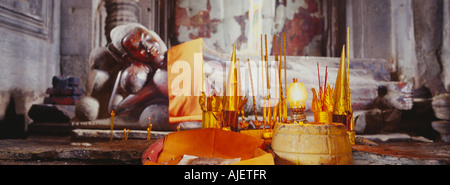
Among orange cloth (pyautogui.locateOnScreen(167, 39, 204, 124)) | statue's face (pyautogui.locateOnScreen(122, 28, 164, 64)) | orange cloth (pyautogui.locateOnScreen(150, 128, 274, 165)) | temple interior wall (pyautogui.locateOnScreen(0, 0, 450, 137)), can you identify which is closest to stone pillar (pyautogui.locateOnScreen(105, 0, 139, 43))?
temple interior wall (pyautogui.locateOnScreen(0, 0, 450, 137))

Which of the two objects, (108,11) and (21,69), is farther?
(108,11)

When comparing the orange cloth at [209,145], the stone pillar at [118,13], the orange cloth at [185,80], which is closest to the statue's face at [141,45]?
the orange cloth at [185,80]

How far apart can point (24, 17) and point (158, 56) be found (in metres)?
2.39

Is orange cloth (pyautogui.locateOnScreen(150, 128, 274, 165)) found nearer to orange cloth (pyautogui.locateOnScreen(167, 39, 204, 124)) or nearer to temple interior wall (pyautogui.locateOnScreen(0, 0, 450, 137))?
orange cloth (pyautogui.locateOnScreen(167, 39, 204, 124))

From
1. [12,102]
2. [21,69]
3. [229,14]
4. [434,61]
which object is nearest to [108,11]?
[21,69]

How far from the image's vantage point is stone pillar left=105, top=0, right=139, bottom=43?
4953mm

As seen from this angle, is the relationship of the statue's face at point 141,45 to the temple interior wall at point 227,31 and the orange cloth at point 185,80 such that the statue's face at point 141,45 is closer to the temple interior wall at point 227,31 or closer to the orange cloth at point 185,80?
the orange cloth at point 185,80

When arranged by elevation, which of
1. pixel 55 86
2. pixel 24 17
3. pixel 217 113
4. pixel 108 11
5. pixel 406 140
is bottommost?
pixel 406 140

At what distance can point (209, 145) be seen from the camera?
1.53m

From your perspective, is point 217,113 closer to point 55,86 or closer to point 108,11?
point 55,86

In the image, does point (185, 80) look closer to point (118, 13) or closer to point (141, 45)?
point (141, 45)

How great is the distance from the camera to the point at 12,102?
3627 millimetres

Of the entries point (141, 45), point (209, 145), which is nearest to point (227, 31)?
point (141, 45)
